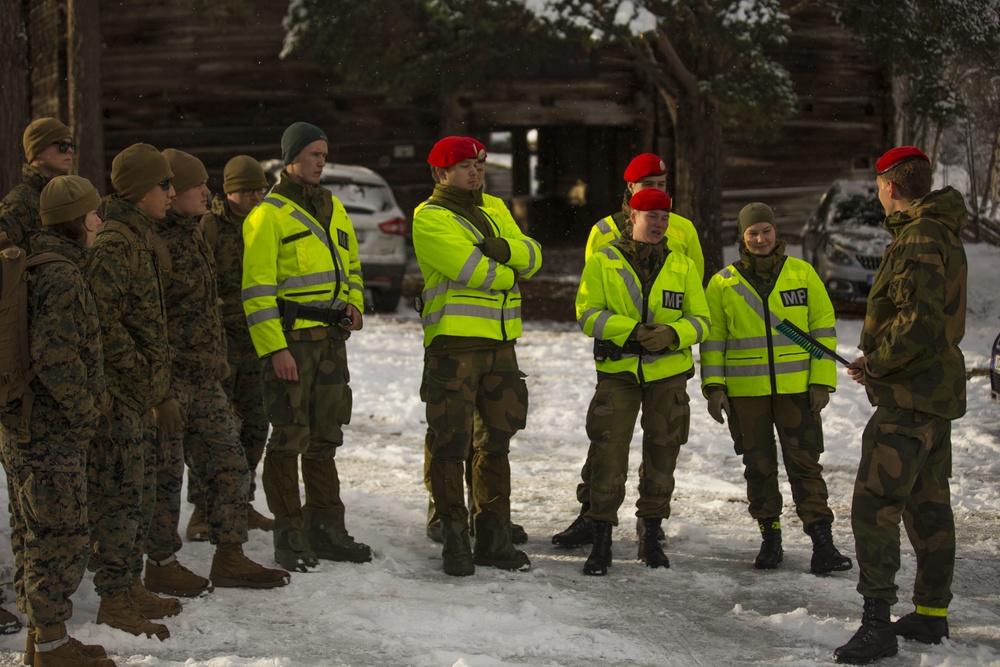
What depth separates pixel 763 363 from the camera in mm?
6227

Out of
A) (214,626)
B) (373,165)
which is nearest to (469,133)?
(373,165)

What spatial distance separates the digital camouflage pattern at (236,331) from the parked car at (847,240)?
980cm

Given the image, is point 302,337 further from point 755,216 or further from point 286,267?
point 755,216

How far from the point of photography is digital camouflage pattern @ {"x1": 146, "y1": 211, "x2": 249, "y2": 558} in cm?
559

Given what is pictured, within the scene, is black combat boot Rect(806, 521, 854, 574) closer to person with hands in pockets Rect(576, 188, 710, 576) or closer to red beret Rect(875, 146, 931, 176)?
person with hands in pockets Rect(576, 188, 710, 576)

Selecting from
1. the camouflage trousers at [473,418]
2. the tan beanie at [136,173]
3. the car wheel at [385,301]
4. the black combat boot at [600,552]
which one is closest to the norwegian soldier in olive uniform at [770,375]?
the black combat boot at [600,552]

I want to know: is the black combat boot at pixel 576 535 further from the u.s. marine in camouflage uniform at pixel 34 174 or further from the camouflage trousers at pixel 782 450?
the u.s. marine in camouflage uniform at pixel 34 174

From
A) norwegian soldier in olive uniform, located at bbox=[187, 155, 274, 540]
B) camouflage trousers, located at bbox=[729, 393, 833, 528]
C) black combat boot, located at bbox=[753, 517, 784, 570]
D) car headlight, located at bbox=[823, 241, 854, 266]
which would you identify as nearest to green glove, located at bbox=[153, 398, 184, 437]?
norwegian soldier in olive uniform, located at bbox=[187, 155, 274, 540]

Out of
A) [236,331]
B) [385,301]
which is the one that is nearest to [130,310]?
[236,331]

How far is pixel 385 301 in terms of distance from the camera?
640 inches

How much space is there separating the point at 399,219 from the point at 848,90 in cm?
1195

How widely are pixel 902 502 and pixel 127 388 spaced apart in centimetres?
332

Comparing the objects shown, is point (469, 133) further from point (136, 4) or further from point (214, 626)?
point (214, 626)

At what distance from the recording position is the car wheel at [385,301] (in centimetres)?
1617
